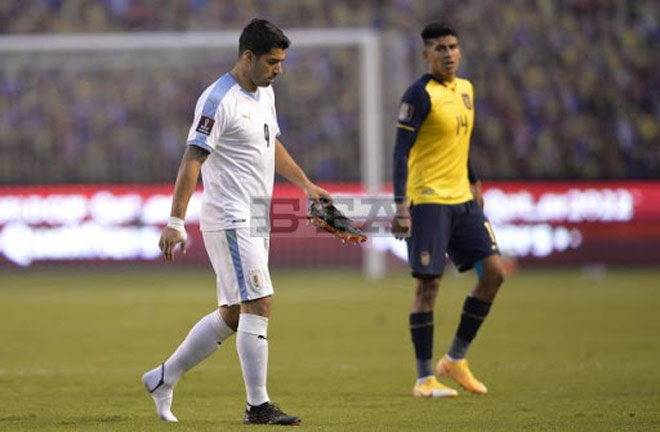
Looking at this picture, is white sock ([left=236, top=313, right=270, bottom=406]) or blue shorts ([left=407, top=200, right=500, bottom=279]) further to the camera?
blue shorts ([left=407, top=200, right=500, bottom=279])

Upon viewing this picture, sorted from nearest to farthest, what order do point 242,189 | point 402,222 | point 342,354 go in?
point 242,189 → point 402,222 → point 342,354

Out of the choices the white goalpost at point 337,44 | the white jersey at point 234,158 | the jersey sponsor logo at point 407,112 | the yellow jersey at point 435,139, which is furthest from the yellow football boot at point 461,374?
the white goalpost at point 337,44

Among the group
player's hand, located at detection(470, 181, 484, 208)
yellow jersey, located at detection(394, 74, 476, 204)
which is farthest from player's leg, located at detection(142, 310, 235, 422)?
player's hand, located at detection(470, 181, 484, 208)

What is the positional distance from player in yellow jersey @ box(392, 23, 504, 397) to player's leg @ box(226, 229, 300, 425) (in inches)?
73.8

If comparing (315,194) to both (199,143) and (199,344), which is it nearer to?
(199,143)

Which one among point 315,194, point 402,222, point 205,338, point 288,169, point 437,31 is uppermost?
point 437,31

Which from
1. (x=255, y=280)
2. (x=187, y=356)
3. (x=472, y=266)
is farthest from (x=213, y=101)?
(x=472, y=266)

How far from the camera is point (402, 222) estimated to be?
872cm

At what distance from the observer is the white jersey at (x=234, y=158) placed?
7.17 meters

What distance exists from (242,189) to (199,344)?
2.86ft

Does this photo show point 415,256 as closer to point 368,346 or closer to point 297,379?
point 297,379

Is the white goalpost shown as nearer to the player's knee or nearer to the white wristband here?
the player's knee

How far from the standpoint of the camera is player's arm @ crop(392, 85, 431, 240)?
874 centimetres

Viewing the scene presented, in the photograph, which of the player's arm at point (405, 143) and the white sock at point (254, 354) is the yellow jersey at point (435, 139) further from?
the white sock at point (254, 354)
